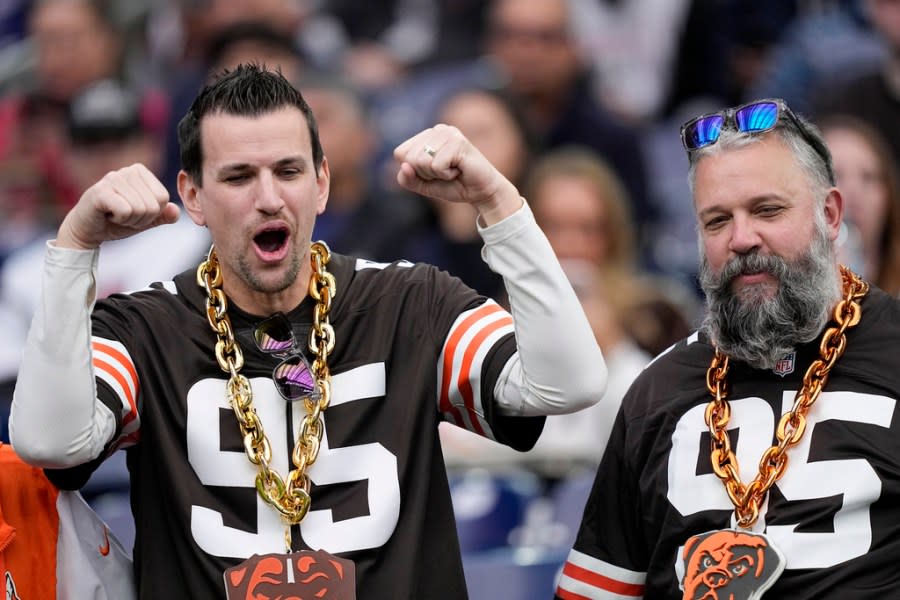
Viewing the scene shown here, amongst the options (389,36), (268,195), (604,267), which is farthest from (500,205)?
(389,36)

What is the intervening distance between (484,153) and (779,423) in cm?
416

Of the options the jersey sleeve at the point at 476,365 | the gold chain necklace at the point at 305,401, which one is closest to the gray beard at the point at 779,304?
the jersey sleeve at the point at 476,365

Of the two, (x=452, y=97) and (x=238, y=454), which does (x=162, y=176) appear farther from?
(x=238, y=454)

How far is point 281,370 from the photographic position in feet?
12.5

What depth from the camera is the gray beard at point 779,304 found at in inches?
152

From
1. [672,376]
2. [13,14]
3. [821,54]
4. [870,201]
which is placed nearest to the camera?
[672,376]

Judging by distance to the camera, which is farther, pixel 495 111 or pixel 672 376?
pixel 495 111

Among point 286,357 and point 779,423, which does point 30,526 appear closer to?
point 286,357

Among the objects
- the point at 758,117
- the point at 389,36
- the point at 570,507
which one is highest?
the point at 389,36

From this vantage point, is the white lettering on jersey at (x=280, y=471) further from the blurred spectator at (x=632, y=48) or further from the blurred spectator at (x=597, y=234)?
the blurred spectator at (x=632, y=48)

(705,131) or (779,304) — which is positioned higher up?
(705,131)

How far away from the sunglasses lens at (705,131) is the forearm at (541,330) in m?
0.57

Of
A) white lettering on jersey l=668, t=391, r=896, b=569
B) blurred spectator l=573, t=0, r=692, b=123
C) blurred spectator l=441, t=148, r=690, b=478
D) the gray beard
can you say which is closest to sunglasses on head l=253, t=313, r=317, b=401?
white lettering on jersey l=668, t=391, r=896, b=569

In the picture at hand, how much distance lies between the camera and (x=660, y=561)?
3910 mm
